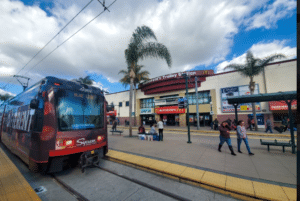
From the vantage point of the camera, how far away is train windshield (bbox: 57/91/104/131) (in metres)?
4.00

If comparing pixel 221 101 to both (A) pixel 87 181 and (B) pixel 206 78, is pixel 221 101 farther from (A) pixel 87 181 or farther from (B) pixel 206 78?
(A) pixel 87 181

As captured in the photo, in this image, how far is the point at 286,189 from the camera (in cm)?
321

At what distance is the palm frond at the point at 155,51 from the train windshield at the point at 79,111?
8.17 metres

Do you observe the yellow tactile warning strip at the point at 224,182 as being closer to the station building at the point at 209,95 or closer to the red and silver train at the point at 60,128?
the red and silver train at the point at 60,128

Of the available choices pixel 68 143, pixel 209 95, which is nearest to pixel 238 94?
pixel 209 95

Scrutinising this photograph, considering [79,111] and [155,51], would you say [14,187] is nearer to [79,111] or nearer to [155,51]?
[79,111]

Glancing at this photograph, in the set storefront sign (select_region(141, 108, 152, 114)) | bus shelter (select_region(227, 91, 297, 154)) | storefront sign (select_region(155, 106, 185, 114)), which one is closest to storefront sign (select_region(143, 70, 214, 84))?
storefront sign (select_region(155, 106, 185, 114))

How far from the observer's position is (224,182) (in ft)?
11.6

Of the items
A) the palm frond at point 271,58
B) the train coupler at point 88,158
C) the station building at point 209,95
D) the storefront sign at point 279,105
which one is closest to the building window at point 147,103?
the station building at point 209,95

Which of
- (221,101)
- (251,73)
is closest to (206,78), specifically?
(221,101)

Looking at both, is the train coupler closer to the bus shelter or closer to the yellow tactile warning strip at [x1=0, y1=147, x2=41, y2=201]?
the yellow tactile warning strip at [x1=0, y1=147, x2=41, y2=201]

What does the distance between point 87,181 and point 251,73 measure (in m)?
18.9

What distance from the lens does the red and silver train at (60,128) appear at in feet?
12.2

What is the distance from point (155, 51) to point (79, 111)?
30.4ft
